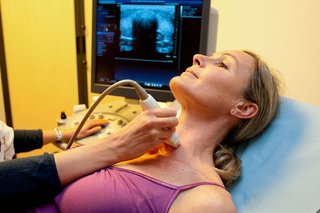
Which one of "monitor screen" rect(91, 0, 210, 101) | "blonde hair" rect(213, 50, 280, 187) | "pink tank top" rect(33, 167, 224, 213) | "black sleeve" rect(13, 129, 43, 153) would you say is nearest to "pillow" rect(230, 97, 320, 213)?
"blonde hair" rect(213, 50, 280, 187)

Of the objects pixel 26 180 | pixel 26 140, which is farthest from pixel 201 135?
pixel 26 140

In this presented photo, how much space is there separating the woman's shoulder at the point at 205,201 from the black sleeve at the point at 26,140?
889 millimetres

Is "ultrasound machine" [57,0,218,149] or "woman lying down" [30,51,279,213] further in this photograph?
"ultrasound machine" [57,0,218,149]

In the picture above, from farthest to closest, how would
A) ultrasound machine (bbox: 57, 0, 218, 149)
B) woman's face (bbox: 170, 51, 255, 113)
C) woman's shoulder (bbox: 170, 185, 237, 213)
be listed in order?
1. ultrasound machine (bbox: 57, 0, 218, 149)
2. woman's face (bbox: 170, 51, 255, 113)
3. woman's shoulder (bbox: 170, 185, 237, 213)

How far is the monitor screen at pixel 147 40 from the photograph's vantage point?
153 cm

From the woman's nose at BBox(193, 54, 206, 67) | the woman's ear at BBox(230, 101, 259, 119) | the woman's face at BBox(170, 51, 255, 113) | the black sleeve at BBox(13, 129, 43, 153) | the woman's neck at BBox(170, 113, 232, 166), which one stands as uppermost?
the woman's nose at BBox(193, 54, 206, 67)

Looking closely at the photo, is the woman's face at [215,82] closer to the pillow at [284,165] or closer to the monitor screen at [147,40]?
the pillow at [284,165]

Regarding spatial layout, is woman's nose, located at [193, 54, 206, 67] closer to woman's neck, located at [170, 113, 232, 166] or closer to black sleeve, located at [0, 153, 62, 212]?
woman's neck, located at [170, 113, 232, 166]

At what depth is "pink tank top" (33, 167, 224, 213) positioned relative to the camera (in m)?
0.94

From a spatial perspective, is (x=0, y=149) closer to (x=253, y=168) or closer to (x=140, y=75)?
(x=140, y=75)

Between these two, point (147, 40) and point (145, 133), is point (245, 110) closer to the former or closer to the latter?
point (145, 133)

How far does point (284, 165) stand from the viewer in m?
1.07

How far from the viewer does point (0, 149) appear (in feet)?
4.58

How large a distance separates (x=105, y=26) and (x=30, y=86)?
1033 millimetres
